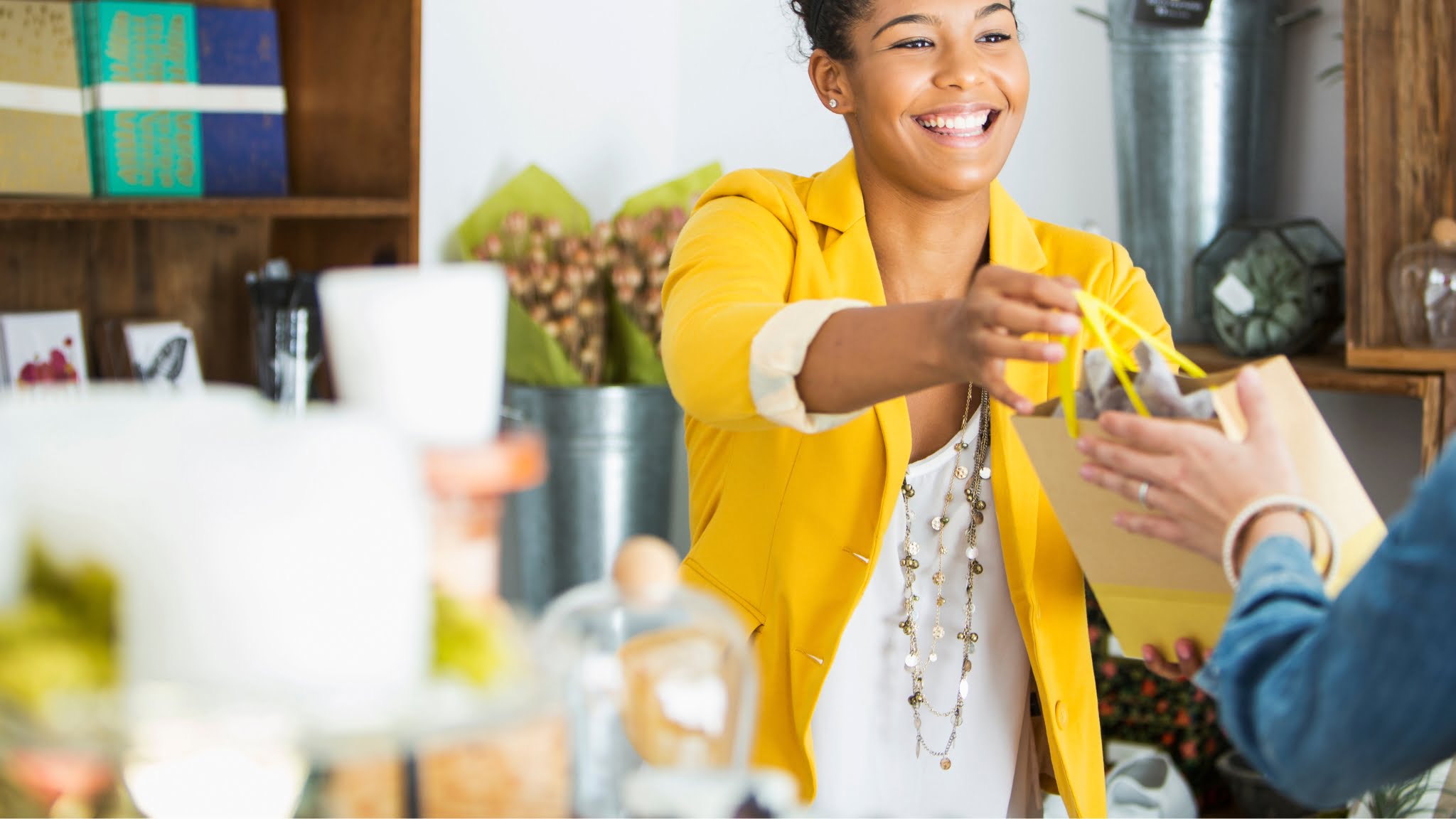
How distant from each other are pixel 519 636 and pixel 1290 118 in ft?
8.34

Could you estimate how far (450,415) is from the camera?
24.0 inches

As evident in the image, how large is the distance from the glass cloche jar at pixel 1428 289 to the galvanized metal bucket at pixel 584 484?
52.1 inches

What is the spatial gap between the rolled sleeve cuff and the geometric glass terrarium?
4.96ft

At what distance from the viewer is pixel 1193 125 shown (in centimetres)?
257

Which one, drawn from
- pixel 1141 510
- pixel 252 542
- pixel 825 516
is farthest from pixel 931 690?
pixel 252 542

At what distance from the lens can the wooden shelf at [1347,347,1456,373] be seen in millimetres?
2180

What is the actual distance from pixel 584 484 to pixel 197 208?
0.94 m

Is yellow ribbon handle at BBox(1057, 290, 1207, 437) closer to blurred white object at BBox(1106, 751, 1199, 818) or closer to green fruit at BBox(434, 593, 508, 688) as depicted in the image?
green fruit at BBox(434, 593, 508, 688)

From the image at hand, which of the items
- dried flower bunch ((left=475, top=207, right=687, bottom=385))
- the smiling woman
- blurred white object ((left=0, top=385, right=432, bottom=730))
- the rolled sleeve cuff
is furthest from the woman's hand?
dried flower bunch ((left=475, top=207, right=687, bottom=385))

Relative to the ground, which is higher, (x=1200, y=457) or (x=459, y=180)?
(x=459, y=180)

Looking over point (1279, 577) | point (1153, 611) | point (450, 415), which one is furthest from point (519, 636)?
point (1153, 611)

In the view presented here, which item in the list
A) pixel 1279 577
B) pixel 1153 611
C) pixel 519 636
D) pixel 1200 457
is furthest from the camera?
pixel 1153 611

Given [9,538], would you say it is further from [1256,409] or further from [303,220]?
[303,220]

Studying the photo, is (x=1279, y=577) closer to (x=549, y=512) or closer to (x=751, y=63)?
(x=549, y=512)
